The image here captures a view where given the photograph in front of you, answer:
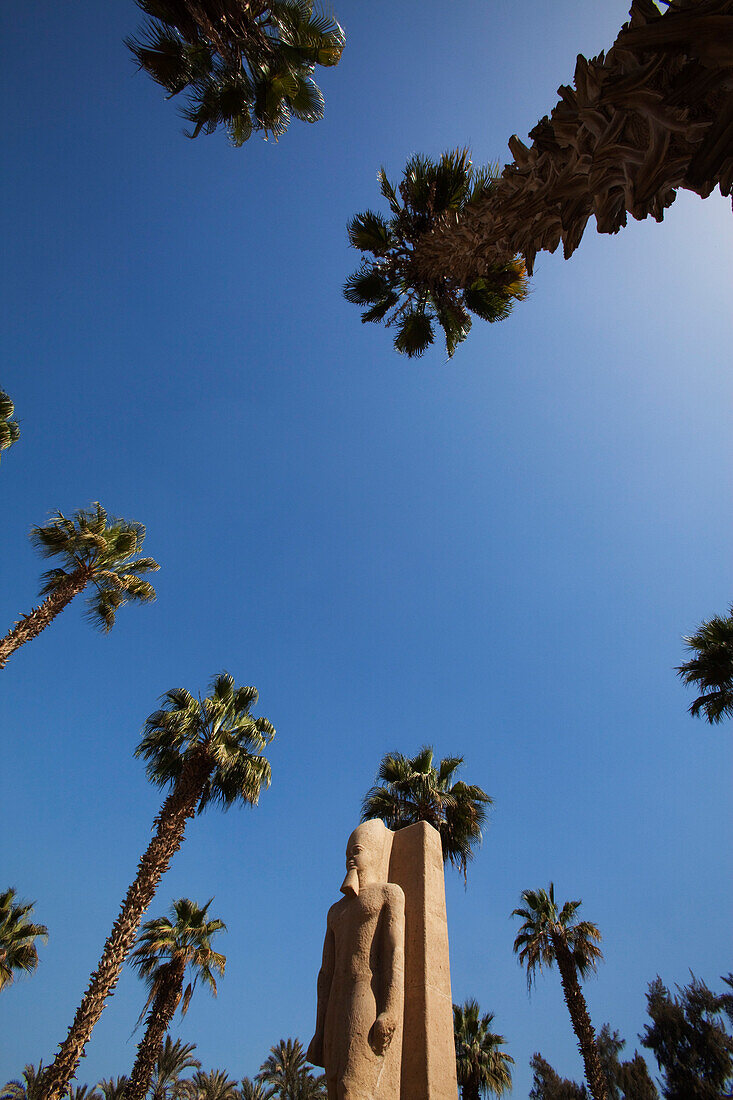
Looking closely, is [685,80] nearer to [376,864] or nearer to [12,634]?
[376,864]

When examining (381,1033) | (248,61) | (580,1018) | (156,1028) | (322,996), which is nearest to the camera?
(381,1033)

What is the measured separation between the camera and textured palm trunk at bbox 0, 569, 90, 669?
11172 millimetres

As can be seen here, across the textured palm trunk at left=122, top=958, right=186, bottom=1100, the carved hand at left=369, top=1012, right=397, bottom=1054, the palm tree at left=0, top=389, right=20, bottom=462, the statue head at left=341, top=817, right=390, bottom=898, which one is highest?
the palm tree at left=0, top=389, right=20, bottom=462

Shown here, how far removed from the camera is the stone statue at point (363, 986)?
11.5 ft

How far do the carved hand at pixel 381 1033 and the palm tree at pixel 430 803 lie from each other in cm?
829

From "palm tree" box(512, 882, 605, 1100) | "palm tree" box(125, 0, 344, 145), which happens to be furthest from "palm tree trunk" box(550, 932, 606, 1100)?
"palm tree" box(125, 0, 344, 145)

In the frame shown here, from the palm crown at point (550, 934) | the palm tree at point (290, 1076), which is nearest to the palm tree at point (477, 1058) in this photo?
Result: the palm crown at point (550, 934)

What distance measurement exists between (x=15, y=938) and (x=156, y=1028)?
9.27 meters

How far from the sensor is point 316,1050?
4184 millimetres

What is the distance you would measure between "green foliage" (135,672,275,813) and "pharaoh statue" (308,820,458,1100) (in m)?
8.61

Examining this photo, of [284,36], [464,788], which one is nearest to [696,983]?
[464,788]

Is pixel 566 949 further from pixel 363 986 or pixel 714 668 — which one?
pixel 363 986

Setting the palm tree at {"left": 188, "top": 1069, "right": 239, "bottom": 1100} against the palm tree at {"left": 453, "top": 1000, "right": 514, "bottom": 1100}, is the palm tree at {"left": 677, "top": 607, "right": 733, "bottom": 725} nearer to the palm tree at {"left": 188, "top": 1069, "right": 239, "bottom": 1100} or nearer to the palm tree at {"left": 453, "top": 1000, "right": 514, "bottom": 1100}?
the palm tree at {"left": 453, "top": 1000, "right": 514, "bottom": 1100}

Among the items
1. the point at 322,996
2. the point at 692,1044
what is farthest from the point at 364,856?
the point at 692,1044
